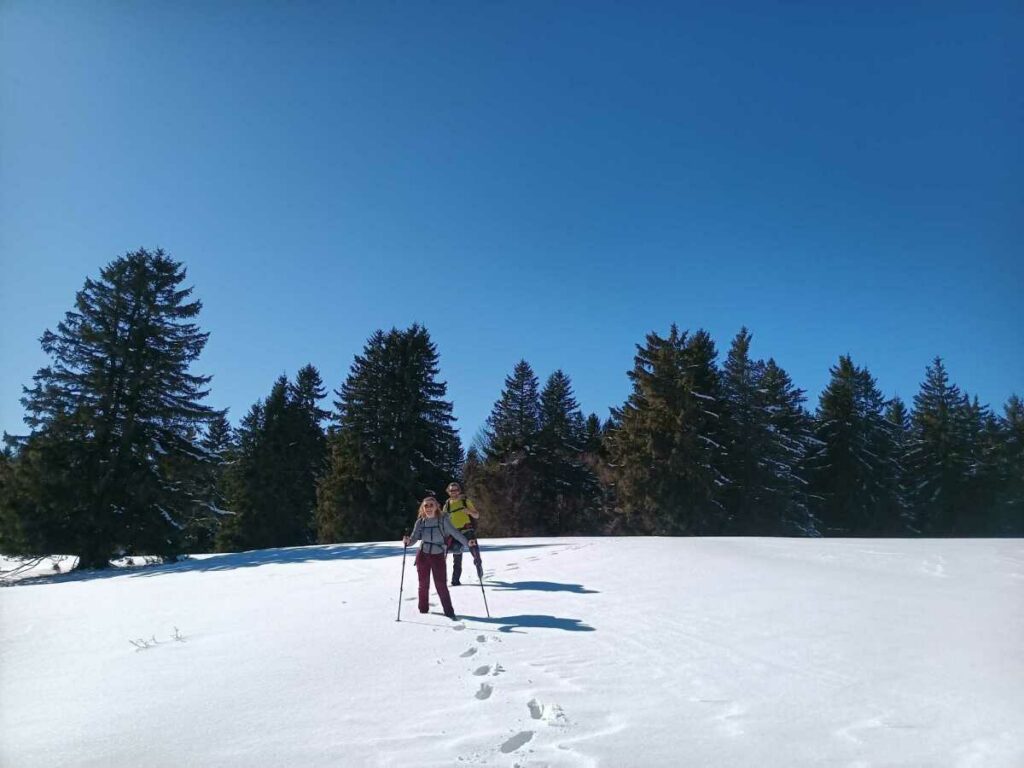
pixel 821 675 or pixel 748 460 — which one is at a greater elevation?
pixel 748 460

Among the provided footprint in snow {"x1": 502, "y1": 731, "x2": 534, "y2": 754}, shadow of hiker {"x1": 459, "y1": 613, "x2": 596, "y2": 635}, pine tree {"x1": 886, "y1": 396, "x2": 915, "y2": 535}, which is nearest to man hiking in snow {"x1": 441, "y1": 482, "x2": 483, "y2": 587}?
shadow of hiker {"x1": 459, "y1": 613, "x2": 596, "y2": 635}

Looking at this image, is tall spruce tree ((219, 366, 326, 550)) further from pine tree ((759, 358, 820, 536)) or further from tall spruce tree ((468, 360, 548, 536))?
pine tree ((759, 358, 820, 536))

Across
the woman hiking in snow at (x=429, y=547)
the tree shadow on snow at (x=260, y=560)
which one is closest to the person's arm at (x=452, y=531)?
the woman hiking in snow at (x=429, y=547)

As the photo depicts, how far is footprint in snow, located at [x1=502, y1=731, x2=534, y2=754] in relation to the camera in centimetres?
418

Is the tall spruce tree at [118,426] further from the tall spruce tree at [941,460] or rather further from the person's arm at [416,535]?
the tall spruce tree at [941,460]

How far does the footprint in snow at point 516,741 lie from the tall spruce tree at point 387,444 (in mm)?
35985

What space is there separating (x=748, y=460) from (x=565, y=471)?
1473 centimetres

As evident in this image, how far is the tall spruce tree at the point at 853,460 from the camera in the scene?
47.3 m

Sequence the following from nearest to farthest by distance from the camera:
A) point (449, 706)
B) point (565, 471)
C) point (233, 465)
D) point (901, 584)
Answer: point (449, 706)
point (901, 584)
point (233, 465)
point (565, 471)

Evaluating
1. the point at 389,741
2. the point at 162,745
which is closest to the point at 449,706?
the point at 389,741

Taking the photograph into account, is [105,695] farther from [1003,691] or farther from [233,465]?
[233,465]

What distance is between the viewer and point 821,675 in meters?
5.51

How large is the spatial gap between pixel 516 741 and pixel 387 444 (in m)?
37.7

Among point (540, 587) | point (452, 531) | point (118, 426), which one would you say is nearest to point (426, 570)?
point (452, 531)
